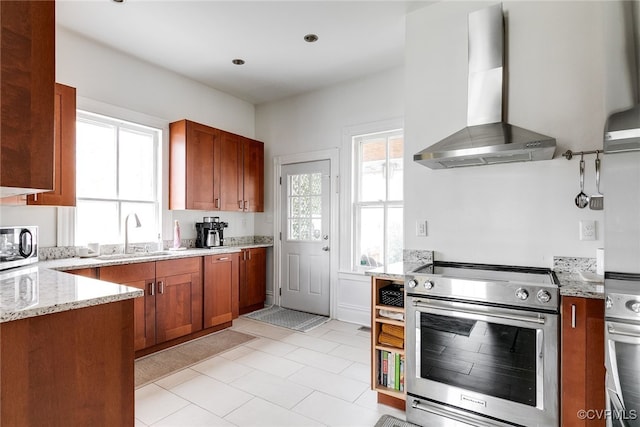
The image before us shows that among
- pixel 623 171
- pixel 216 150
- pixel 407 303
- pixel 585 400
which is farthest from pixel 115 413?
pixel 216 150

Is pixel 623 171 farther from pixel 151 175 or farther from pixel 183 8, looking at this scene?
pixel 151 175

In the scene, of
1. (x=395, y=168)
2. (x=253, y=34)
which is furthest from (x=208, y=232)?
(x=395, y=168)

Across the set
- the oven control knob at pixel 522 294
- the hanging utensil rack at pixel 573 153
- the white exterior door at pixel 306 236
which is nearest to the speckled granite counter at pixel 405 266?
the oven control knob at pixel 522 294

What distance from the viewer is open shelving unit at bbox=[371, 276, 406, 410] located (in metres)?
2.24

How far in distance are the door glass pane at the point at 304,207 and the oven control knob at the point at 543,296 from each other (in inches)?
112

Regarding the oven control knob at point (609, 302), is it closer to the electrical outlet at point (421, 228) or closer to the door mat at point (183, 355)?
the electrical outlet at point (421, 228)

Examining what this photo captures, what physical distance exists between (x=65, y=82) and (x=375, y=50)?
2.94 metres

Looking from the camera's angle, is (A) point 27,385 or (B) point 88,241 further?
(B) point 88,241

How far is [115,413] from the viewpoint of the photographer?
152cm

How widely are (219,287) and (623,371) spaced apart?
349 cm

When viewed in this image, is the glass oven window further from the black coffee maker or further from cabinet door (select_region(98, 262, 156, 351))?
the black coffee maker

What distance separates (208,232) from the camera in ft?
13.2

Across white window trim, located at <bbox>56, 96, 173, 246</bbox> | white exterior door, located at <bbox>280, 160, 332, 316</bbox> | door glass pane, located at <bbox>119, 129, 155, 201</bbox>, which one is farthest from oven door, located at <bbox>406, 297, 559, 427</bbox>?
door glass pane, located at <bbox>119, 129, 155, 201</bbox>

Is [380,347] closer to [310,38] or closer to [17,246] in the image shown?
[17,246]
